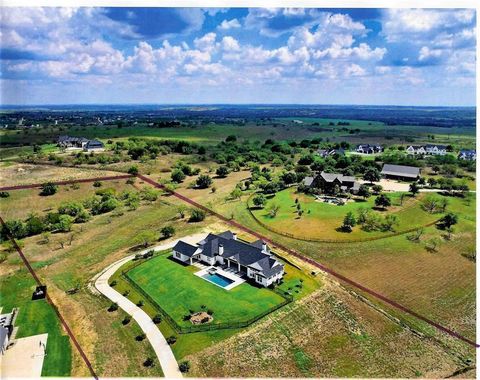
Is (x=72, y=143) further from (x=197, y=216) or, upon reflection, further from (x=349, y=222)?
(x=349, y=222)

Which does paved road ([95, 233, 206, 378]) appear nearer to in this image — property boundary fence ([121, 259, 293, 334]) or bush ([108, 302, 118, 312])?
bush ([108, 302, 118, 312])

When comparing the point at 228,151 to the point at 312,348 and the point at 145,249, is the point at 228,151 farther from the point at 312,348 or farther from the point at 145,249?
the point at 312,348

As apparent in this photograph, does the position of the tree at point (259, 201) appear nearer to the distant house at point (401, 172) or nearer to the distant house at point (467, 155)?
the distant house at point (401, 172)

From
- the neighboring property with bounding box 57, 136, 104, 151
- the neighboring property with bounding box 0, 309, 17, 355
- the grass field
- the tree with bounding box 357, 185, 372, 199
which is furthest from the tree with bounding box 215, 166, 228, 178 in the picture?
the neighboring property with bounding box 0, 309, 17, 355

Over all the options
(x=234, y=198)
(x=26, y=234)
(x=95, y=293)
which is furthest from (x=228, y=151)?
(x=95, y=293)

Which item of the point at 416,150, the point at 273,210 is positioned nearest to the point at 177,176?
the point at 273,210

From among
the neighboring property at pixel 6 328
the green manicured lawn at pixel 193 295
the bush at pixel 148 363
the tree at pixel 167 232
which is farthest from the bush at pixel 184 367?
the tree at pixel 167 232
